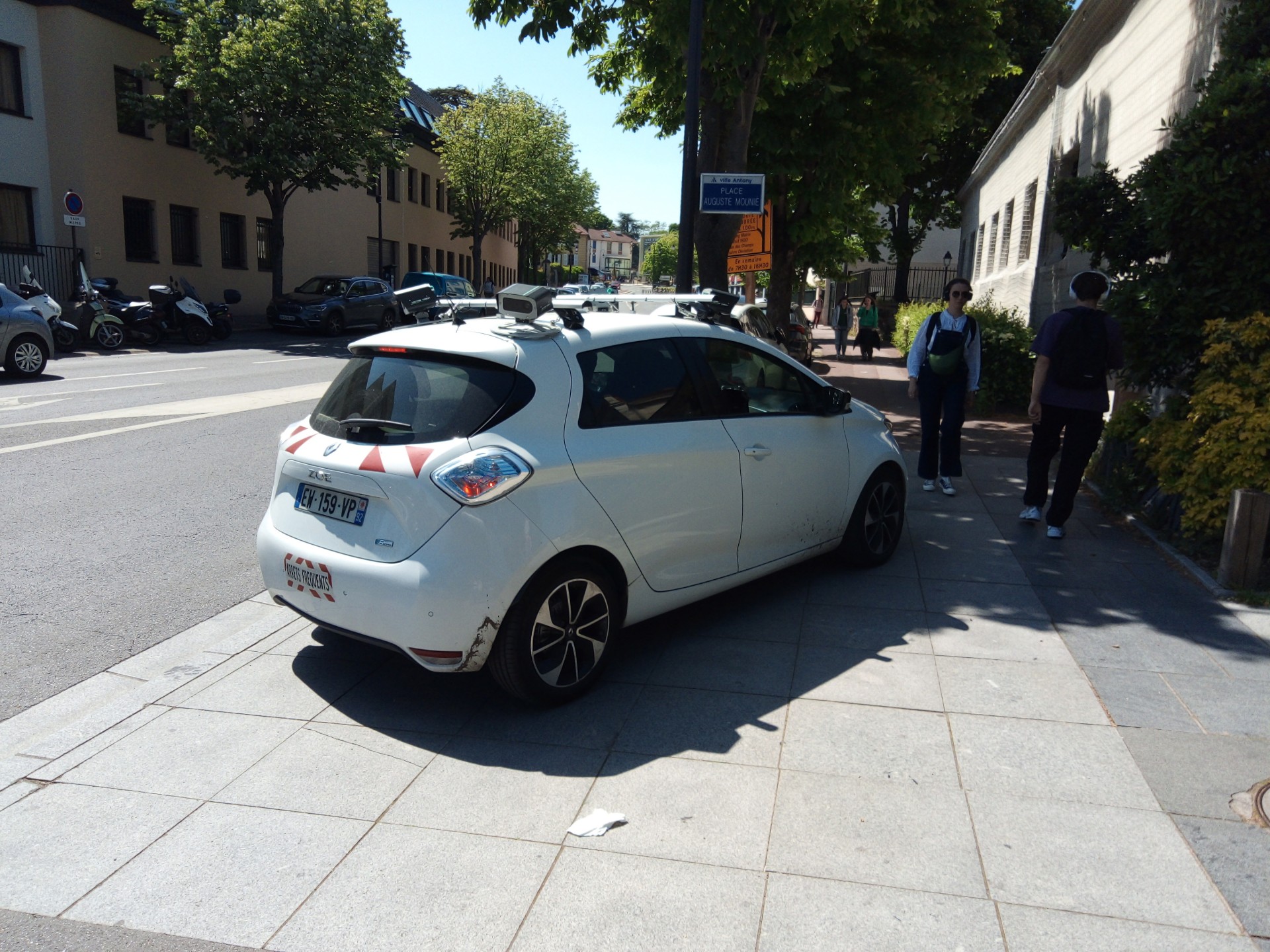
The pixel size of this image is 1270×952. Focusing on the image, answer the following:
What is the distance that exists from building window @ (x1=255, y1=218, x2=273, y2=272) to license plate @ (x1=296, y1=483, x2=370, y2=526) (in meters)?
31.2

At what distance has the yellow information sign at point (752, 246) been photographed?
15.2 m

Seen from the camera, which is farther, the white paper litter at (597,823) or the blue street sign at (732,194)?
the blue street sign at (732,194)

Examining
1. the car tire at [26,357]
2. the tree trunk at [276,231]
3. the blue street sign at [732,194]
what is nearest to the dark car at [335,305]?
the tree trunk at [276,231]

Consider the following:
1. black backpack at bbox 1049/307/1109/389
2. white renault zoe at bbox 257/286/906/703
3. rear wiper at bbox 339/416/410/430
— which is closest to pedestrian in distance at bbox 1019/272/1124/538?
black backpack at bbox 1049/307/1109/389

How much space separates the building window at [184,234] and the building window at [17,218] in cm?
418

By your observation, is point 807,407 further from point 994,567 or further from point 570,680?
point 570,680

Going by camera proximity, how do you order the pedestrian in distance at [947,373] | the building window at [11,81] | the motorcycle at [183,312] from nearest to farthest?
1. the pedestrian in distance at [947,373]
2. the motorcycle at [183,312]
3. the building window at [11,81]

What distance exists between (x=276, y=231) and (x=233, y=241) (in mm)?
3860

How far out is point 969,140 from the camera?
34.9m

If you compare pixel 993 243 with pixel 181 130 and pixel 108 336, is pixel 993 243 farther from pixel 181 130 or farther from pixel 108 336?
pixel 181 130

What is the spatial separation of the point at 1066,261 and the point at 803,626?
40.0ft

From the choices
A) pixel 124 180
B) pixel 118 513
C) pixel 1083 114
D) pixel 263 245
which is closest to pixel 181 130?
pixel 124 180

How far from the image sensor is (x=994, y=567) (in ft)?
21.1

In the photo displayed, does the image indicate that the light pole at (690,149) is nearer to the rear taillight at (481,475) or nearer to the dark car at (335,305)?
the rear taillight at (481,475)
